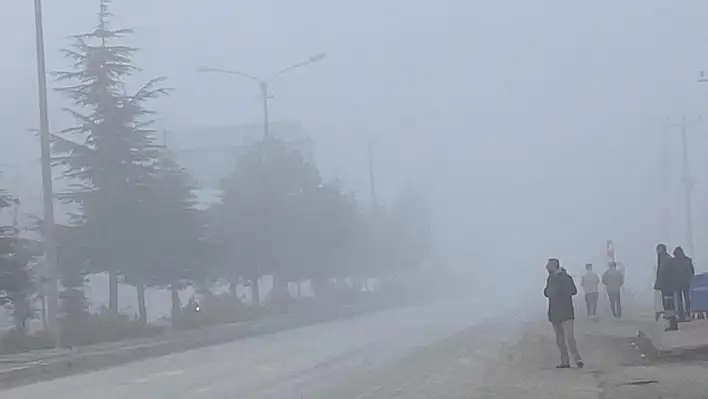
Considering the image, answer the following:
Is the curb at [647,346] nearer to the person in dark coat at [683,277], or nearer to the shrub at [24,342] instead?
the person in dark coat at [683,277]

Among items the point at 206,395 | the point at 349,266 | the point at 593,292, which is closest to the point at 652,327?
the point at 593,292

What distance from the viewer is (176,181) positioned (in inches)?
1834

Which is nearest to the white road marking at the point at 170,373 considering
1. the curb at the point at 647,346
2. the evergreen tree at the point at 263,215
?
the curb at the point at 647,346

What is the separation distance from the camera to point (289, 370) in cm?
2369

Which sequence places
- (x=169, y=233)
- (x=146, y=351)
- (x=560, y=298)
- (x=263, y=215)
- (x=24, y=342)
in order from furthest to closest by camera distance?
(x=263, y=215) < (x=169, y=233) < (x=24, y=342) < (x=146, y=351) < (x=560, y=298)

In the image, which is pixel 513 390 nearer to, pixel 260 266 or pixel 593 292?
pixel 593 292

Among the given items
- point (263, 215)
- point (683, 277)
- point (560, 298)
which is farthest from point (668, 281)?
point (263, 215)

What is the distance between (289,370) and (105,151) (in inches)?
842

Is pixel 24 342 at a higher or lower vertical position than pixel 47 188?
lower

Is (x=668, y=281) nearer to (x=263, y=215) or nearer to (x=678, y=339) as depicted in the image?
(x=678, y=339)

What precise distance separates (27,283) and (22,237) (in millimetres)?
4642

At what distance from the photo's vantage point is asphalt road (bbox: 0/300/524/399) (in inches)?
771

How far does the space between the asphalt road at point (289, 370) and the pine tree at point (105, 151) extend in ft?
25.7

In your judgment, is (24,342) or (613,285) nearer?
(24,342)
